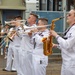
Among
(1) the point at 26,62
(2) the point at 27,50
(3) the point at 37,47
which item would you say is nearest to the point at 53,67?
(1) the point at 26,62

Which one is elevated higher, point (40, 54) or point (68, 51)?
point (68, 51)

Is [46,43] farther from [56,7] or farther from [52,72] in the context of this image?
[56,7]

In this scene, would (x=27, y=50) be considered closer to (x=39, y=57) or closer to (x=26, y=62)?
(x=26, y=62)

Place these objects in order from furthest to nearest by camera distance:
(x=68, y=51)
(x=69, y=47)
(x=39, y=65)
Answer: (x=39, y=65)
(x=68, y=51)
(x=69, y=47)

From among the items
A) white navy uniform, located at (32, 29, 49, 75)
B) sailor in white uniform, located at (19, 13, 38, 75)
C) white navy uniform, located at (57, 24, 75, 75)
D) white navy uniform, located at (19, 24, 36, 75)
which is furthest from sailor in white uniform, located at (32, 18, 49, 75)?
white navy uniform, located at (57, 24, 75, 75)

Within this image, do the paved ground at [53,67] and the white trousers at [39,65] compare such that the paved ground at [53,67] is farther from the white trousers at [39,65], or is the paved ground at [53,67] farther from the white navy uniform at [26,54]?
the white trousers at [39,65]

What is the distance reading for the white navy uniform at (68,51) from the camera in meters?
5.25

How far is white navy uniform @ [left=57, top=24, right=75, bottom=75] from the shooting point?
17.2 feet

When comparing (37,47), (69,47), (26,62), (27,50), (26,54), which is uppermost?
(69,47)

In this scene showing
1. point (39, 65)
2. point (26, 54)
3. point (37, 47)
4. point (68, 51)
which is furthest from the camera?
point (26, 54)

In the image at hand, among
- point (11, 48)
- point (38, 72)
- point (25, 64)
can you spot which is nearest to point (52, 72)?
point (11, 48)

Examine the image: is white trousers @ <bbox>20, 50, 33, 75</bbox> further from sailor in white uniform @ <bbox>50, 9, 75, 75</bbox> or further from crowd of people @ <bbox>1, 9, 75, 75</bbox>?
sailor in white uniform @ <bbox>50, 9, 75, 75</bbox>

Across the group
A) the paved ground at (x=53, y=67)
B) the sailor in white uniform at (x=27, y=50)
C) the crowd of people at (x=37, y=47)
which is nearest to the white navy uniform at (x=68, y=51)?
the crowd of people at (x=37, y=47)

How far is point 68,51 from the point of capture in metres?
5.39
